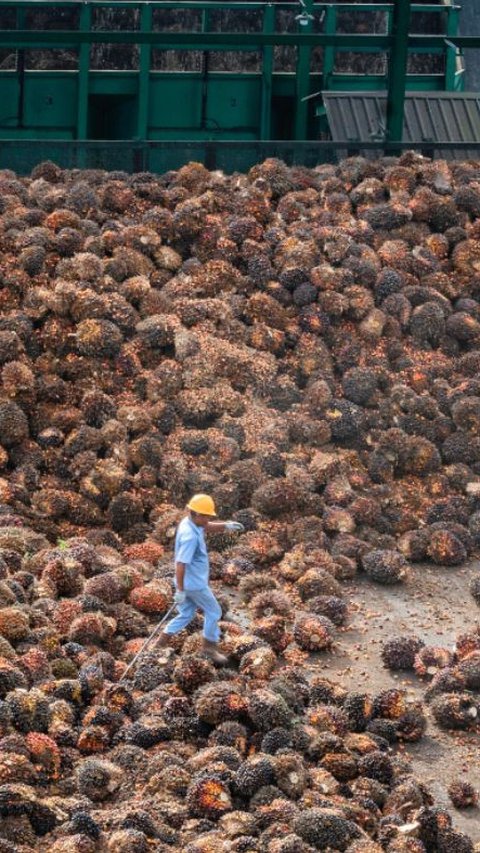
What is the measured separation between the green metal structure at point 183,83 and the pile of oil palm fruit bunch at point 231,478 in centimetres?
246

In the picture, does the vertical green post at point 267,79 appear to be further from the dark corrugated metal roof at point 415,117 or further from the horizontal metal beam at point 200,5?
the dark corrugated metal roof at point 415,117

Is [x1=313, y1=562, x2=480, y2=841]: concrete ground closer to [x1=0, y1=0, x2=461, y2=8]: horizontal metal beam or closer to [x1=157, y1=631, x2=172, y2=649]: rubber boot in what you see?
[x1=157, y1=631, x2=172, y2=649]: rubber boot

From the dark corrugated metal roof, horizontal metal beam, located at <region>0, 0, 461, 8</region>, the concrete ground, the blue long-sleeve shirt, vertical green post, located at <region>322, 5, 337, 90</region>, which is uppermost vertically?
horizontal metal beam, located at <region>0, 0, 461, 8</region>

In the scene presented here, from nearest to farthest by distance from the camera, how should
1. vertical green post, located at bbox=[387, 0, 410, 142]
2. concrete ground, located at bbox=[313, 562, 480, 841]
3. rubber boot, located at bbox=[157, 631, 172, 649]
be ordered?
concrete ground, located at bbox=[313, 562, 480, 841] → rubber boot, located at bbox=[157, 631, 172, 649] → vertical green post, located at bbox=[387, 0, 410, 142]

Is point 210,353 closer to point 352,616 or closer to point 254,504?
point 254,504

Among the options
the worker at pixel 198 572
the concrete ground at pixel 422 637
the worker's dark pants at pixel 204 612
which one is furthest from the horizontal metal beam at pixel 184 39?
the worker's dark pants at pixel 204 612

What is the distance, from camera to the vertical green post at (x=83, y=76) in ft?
63.1

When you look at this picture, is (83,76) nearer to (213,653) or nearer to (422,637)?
(422,637)

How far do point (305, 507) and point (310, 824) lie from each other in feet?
15.9

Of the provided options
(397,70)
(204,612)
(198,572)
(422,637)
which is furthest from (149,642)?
(397,70)

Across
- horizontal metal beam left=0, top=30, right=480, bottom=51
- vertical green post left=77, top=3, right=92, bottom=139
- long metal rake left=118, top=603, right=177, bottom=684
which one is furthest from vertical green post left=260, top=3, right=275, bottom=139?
long metal rake left=118, top=603, right=177, bottom=684

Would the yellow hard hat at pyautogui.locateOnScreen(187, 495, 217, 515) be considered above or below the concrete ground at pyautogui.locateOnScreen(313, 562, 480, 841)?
above

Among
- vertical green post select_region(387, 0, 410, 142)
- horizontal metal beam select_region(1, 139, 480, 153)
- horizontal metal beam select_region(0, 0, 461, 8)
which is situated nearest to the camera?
horizontal metal beam select_region(1, 139, 480, 153)

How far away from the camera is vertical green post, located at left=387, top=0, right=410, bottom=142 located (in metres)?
18.1
